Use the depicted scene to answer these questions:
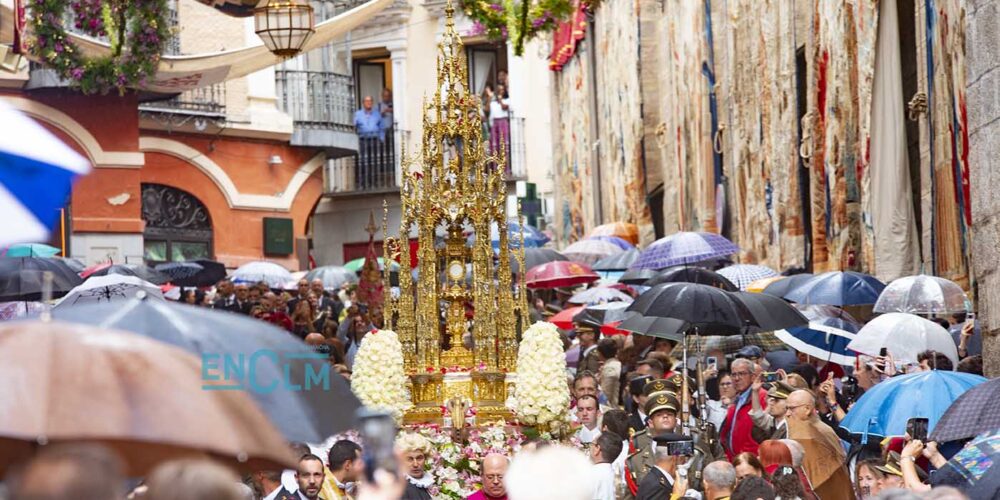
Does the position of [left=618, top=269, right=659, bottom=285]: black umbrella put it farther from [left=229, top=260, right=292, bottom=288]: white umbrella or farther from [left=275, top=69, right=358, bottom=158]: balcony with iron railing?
[left=275, top=69, right=358, bottom=158]: balcony with iron railing

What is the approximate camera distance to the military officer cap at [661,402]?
12.1 m

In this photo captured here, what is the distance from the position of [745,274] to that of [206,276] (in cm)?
1078

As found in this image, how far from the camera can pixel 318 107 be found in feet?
115

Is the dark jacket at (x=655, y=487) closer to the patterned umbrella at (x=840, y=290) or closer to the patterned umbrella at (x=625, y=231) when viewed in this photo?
the patterned umbrella at (x=840, y=290)

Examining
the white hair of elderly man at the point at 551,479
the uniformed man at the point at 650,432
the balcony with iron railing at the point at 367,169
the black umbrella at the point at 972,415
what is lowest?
the uniformed man at the point at 650,432

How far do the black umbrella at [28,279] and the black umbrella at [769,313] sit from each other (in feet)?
19.5

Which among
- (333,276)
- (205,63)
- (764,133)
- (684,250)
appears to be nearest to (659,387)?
(684,250)

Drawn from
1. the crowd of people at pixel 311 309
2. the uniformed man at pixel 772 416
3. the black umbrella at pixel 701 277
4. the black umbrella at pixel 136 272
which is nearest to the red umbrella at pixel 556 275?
the crowd of people at pixel 311 309

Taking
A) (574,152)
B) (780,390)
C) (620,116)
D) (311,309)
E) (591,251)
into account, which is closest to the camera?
(780,390)

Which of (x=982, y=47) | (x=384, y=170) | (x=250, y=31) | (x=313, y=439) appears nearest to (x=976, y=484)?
(x=313, y=439)

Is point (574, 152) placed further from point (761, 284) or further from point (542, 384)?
point (542, 384)

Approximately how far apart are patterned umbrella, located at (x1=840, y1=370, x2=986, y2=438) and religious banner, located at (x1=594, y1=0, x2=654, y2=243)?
2127 centimetres

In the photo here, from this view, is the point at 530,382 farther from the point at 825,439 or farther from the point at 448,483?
the point at 825,439

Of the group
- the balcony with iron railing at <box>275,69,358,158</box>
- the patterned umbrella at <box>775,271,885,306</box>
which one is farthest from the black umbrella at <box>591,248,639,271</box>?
the balcony with iron railing at <box>275,69,358,158</box>
